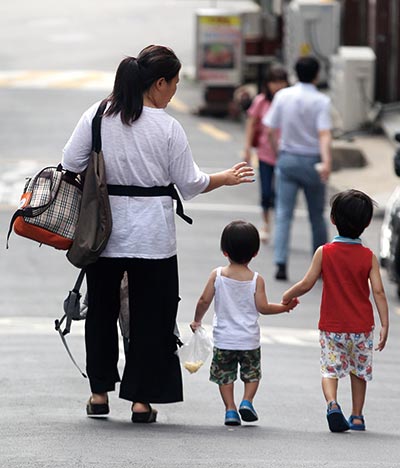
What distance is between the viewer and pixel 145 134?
627 centimetres

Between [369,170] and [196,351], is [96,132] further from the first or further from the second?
[369,170]

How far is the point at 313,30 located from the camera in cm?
2298

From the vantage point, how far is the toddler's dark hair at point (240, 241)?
6.46 metres

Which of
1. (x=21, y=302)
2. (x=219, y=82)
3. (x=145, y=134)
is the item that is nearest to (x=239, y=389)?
(x=145, y=134)

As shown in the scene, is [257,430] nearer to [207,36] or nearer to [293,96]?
[293,96]

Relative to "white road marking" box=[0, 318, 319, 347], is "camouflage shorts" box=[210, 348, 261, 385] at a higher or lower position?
higher

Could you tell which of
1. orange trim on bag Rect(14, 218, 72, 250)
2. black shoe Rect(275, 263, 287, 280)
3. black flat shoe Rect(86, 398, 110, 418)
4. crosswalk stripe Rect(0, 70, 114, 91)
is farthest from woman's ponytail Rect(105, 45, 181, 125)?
crosswalk stripe Rect(0, 70, 114, 91)

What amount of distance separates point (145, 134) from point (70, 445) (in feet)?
4.73

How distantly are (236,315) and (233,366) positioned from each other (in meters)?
0.25

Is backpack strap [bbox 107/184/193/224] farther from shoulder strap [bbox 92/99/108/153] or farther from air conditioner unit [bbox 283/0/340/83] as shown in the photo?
air conditioner unit [bbox 283/0/340/83]

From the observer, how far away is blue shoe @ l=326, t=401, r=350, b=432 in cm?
634

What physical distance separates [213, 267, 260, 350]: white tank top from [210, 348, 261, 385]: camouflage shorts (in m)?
0.05

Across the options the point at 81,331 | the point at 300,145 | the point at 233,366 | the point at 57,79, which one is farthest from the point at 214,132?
the point at 233,366

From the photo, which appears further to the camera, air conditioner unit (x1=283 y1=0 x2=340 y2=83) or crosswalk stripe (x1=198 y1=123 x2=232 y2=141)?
air conditioner unit (x1=283 y1=0 x2=340 y2=83)
